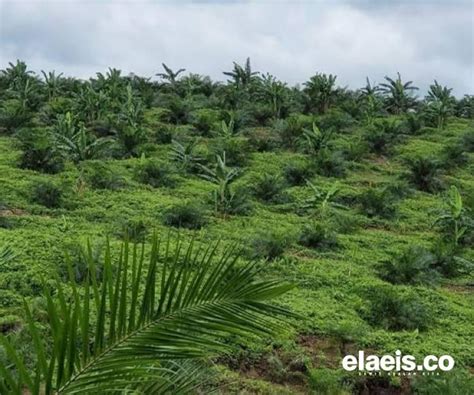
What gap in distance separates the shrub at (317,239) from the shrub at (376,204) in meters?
2.38

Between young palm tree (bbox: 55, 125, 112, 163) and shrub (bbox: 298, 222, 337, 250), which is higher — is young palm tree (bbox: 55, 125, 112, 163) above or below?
above

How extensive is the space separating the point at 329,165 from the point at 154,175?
403 centimetres

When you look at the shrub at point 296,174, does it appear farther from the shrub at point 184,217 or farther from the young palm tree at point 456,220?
the shrub at point 184,217

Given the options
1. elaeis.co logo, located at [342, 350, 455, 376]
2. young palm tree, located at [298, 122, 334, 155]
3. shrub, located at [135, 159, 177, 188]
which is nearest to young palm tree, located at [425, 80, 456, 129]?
young palm tree, located at [298, 122, 334, 155]

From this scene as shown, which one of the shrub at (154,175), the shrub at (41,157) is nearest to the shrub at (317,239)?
the shrub at (154,175)

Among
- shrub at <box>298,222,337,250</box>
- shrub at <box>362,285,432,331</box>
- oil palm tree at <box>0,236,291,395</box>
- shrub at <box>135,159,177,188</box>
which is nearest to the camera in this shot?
oil palm tree at <box>0,236,291,395</box>

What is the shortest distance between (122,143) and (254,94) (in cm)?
785

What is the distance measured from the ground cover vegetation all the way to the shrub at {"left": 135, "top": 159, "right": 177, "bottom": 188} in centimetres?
3

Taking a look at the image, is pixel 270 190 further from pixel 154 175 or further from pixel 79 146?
pixel 79 146

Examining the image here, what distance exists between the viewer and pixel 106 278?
2.46 metres

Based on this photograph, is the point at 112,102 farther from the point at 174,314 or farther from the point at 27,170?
the point at 174,314

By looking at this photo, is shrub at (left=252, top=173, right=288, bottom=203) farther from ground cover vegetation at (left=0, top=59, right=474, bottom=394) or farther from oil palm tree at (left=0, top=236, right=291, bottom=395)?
oil palm tree at (left=0, top=236, right=291, bottom=395)

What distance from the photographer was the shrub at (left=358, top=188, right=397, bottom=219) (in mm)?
12625

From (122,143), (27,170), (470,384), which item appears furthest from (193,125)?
(470,384)
